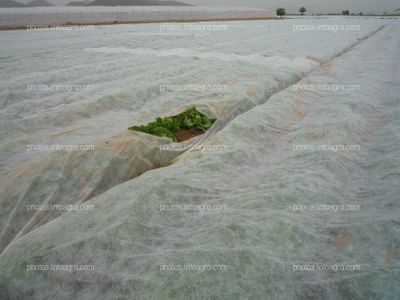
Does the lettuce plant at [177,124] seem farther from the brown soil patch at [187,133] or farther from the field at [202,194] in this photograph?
the field at [202,194]

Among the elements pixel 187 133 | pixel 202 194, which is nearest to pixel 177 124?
pixel 187 133

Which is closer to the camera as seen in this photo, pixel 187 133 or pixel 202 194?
pixel 202 194

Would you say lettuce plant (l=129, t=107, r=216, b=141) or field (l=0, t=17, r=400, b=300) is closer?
field (l=0, t=17, r=400, b=300)

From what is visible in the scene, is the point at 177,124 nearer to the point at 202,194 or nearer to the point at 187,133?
the point at 187,133

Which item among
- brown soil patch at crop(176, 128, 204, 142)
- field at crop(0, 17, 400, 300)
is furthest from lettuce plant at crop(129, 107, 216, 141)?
field at crop(0, 17, 400, 300)

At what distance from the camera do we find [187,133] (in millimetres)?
7289

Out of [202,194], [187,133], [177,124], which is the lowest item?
[202,194]

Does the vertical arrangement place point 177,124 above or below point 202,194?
above

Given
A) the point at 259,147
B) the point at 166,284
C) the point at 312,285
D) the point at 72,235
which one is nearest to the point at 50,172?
the point at 72,235

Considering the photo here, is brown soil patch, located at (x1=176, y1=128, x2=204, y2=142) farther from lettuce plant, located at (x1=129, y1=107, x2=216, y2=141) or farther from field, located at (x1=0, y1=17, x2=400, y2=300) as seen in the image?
field, located at (x1=0, y1=17, x2=400, y2=300)

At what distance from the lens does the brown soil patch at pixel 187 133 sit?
23.2ft

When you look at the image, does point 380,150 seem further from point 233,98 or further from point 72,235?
point 72,235

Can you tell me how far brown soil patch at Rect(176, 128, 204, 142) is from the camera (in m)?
7.08

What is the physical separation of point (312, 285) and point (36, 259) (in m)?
2.58
